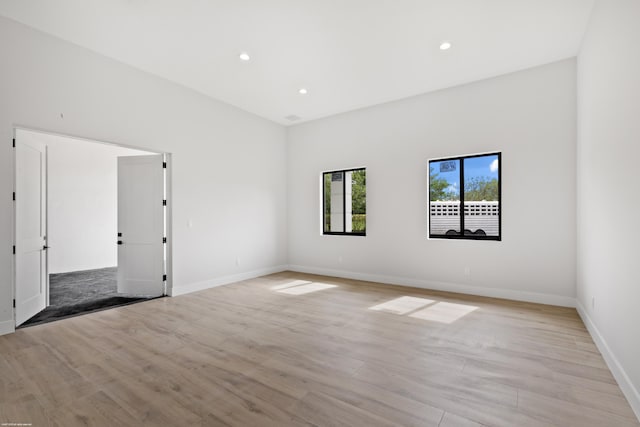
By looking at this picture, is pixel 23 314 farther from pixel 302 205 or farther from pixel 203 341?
pixel 302 205

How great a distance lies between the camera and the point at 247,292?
5.24 meters

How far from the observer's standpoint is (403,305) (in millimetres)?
4430

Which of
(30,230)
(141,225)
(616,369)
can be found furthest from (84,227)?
(616,369)

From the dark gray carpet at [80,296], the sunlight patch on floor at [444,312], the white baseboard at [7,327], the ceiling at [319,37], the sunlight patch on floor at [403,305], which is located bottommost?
the dark gray carpet at [80,296]

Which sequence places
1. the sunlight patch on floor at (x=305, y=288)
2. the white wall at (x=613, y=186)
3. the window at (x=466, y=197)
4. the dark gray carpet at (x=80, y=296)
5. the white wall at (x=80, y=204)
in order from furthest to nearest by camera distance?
1. the white wall at (x=80, y=204)
2. the sunlight patch on floor at (x=305, y=288)
3. the window at (x=466, y=197)
4. the dark gray carpet at (x=80, y=296)
5. the white wall at (x=613, y=186)

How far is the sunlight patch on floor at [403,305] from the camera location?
13.8ft

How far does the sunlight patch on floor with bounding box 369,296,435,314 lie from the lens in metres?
4.20

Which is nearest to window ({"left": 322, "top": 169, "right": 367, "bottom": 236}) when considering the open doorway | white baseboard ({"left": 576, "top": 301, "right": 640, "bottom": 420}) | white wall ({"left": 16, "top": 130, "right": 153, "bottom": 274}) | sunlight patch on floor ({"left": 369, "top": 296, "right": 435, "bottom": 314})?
sunlight patch on floor ({"left": 369, "top": 296, "right": 435, "bottom": 314})

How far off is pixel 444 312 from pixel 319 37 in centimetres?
400

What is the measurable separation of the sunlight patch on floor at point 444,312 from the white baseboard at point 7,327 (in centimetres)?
480

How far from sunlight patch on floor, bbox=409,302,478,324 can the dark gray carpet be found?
14.3 feet

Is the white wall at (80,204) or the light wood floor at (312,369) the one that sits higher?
the white wall at (80,204)

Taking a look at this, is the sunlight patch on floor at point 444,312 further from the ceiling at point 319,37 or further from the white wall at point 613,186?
the ceiling at point 319,37

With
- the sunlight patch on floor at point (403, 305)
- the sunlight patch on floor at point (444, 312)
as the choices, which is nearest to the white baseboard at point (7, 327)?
the sunlight patch on floor at point (403, 305)
